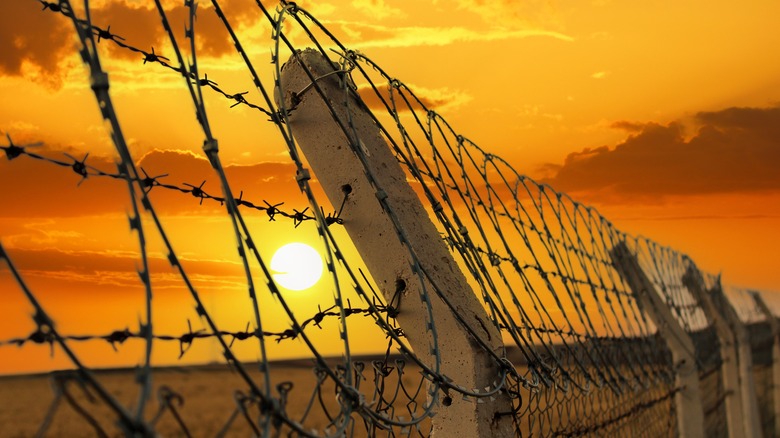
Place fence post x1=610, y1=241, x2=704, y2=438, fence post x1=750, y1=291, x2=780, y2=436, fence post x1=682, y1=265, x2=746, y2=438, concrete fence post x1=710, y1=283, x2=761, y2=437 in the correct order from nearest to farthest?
fence post x1=610, y1=241, x2=704, y2=438, fence post x1=682, y1=265, x2=746, y2=438, concrete fence post x1=710, y1=283, x2=761, y2=437, fence post x1=750, y1=291, x2=780, y2=436

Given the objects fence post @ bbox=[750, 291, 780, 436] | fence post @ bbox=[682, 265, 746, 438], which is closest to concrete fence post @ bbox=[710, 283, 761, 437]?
fence post @ bbox=[682, 265, 746, 438]

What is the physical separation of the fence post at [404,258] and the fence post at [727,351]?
14.7 ft

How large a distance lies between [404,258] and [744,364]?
19.0ft

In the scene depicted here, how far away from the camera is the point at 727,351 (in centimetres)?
717

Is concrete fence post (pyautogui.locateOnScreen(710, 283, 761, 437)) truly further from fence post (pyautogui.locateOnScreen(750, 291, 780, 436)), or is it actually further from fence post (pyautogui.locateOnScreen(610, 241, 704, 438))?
fence post (pyautogui.locateOnScreen(610, 241, 704, 438))

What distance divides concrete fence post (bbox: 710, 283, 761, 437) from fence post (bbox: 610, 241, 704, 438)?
183 cm

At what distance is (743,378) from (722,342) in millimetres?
661

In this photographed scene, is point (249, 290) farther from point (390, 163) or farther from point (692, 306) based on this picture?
point (692, 306)

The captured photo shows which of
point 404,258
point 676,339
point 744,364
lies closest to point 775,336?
point 744,364

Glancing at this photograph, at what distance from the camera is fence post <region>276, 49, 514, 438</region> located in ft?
8.21

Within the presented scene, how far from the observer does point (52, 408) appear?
42.8 inches

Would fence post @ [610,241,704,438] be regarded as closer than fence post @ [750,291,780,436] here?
Yes

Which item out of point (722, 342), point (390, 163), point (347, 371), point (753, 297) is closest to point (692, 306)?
point (722, 342)

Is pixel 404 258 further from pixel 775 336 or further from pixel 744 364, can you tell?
pixel 775 336
